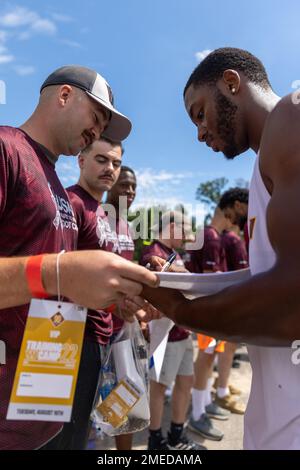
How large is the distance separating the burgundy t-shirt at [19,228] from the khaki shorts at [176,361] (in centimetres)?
227

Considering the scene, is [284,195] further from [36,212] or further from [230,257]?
[230,257]

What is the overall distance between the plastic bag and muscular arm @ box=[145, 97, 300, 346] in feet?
3.39

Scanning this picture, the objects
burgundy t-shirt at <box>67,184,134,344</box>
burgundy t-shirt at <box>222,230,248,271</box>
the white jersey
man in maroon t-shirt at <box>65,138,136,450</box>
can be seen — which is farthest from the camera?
burgundy t-shirt at <box>222,230,248,271</box>

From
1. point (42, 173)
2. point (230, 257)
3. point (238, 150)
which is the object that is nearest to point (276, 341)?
point (238, 150)

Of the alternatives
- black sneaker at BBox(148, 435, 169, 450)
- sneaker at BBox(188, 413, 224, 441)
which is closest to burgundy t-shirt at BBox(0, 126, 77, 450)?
black sneaker at BBox(148, 435, 169, 450)

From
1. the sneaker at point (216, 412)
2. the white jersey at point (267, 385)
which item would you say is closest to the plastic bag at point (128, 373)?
the white jersey at point (267, 385)

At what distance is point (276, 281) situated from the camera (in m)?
0.98

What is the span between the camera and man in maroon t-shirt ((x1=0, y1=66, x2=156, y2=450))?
1048mm

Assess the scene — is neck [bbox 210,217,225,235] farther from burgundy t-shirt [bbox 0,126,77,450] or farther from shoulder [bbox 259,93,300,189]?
shoulder [bbox 259,93,300,189]

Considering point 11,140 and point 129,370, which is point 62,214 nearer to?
point 11,140

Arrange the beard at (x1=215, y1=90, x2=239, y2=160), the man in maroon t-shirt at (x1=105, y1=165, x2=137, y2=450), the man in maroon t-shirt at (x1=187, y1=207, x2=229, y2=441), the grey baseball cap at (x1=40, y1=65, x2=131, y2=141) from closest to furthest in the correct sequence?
the beard at (x1=215, y1=90, x2=239, y2=160) < the grey baseball cap at (x1=40, y1=65, x2=131, y2=141) < the man in maroon t-shirt at (x1=105, y1=165, x2=137, y2=450) < the man in maroon t-shirt at (x1=187, y1=207, x2=229, y2=441)

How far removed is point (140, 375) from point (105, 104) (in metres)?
1.47

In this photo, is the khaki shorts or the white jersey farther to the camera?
the khaki shorts

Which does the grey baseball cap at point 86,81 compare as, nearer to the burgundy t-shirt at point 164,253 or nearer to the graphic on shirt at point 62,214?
the graphic on shirt at point 62,214
